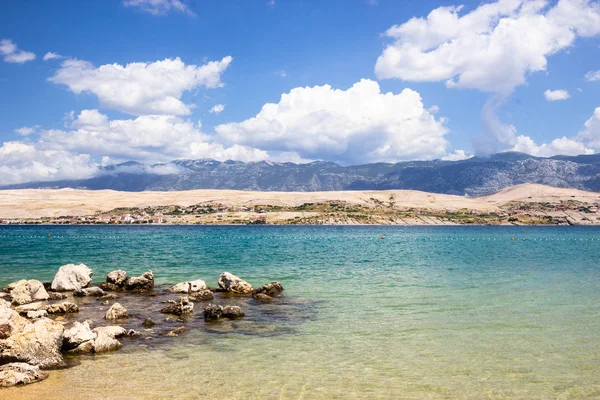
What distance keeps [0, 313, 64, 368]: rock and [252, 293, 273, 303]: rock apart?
15042mm

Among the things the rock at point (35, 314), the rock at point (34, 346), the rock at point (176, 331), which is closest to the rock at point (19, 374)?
the rock at point (34, 346)

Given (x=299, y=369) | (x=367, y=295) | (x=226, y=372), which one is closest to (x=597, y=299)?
(x=367, y=295)

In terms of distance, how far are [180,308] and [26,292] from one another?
38.1ft

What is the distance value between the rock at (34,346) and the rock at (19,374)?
30.3 inches

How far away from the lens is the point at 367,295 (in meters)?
33.8

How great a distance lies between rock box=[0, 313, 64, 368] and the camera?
1695 centimetres

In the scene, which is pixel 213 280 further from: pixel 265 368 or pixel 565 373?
pixel 565 373

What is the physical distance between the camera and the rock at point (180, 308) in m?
27.2

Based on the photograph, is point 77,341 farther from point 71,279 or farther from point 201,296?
point 71,279

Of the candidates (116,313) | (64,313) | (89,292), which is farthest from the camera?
(89,292)

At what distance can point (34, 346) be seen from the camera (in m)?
17.4

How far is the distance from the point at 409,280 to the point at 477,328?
18.0 metres

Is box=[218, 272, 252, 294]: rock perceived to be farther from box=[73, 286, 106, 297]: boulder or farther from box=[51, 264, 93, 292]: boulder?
box=[51, 264, 93, 292]: boulder

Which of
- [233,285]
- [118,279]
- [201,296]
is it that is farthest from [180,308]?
[118,279]
